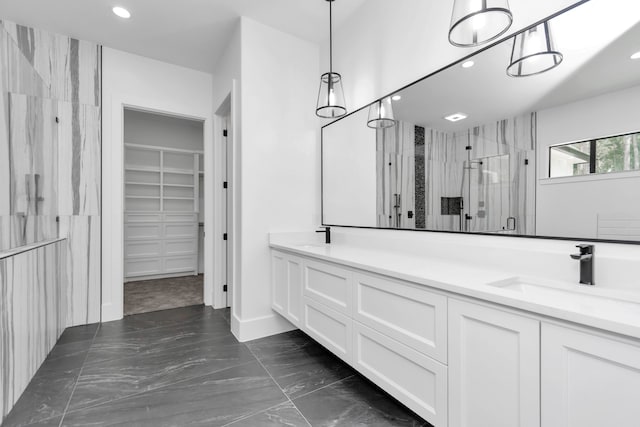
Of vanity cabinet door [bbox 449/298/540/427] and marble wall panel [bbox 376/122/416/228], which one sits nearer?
vanity cabinet door [bbox 449/298/540/427]

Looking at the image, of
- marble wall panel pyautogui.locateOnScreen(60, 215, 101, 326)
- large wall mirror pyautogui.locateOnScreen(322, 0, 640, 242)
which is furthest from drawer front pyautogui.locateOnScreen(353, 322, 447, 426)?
marble wall panel pyautogui.locateOnScreen(60, 215, 101, 326)

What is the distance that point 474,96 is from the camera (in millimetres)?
1668

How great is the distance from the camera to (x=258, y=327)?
267 cm

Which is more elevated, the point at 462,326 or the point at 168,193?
the point at 168,193

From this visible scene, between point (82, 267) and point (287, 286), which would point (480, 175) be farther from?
point (82, 267)

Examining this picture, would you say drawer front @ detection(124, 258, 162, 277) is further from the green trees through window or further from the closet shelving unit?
the green trees through window

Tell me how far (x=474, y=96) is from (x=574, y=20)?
49 cm

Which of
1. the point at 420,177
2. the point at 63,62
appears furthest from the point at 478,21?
the point at 63,62

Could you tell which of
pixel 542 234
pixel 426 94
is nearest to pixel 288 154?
pixel 426 94

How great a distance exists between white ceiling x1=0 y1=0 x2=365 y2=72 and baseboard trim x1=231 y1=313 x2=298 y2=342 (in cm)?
275

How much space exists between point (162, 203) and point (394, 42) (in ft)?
14.9

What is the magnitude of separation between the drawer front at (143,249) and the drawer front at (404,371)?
4388 mm

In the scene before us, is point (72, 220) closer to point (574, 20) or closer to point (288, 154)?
point (288, 154)

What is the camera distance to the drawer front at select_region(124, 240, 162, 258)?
15.6 feet
